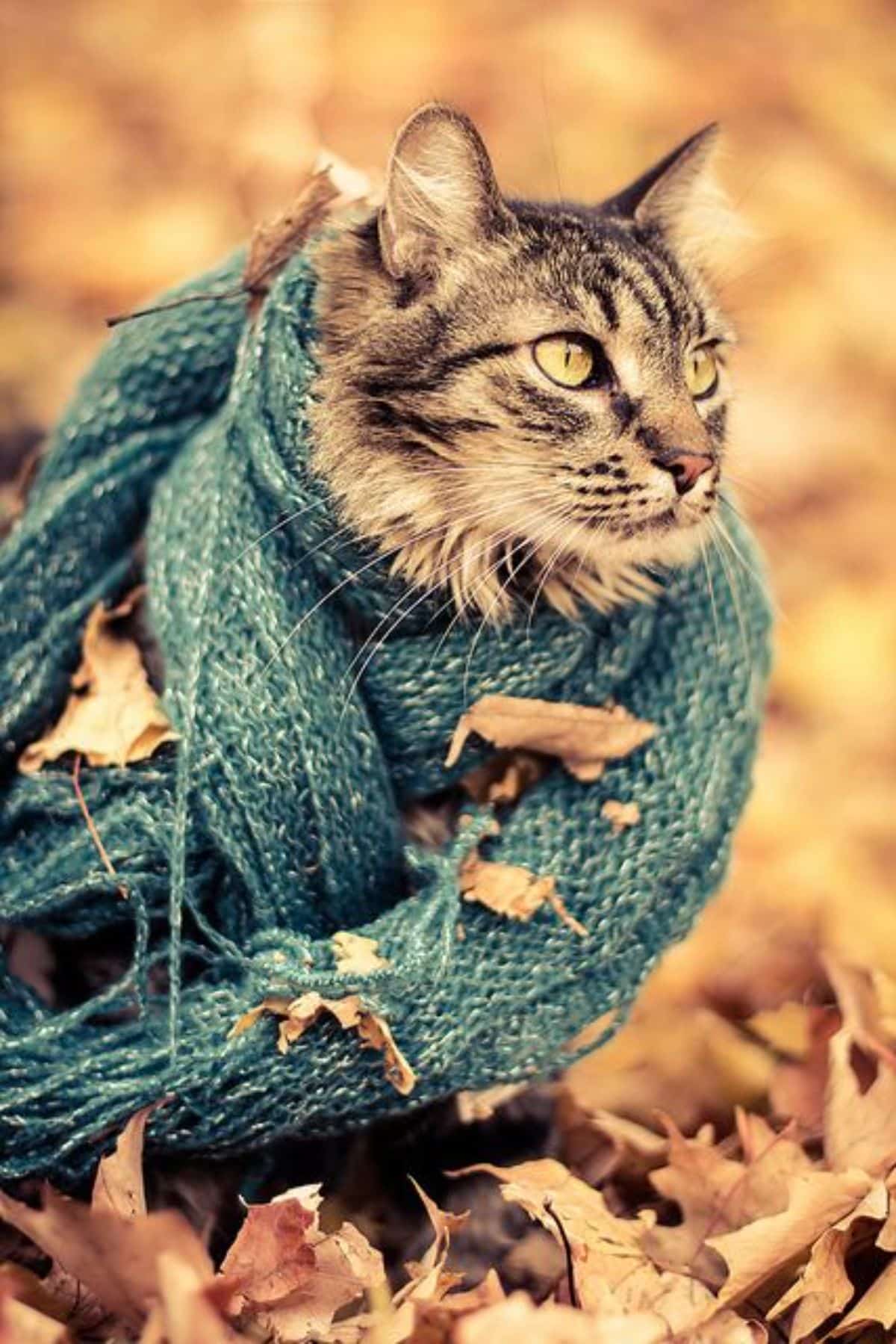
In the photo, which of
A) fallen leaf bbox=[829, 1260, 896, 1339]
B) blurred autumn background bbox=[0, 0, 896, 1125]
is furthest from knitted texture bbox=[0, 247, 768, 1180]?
blurred autumn background bbox=[0, 0, 896, 1125]

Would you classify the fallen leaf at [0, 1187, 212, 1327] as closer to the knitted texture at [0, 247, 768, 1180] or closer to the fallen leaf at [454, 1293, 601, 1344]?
the knitted texture at [0, 247, 768, 1180]

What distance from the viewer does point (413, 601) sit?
4.68 feet

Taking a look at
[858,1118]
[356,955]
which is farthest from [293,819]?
[858,1118]

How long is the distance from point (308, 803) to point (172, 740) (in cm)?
14

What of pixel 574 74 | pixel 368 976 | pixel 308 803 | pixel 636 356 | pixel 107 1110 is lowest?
pixel 107 1110

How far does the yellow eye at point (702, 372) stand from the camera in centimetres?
151

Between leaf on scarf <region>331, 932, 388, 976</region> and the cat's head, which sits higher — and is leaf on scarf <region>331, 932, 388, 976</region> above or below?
below

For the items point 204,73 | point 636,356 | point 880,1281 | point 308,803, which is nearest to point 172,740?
point 308,803

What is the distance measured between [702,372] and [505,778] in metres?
0.46

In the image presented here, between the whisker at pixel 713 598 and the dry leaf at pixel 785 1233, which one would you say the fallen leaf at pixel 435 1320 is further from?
the whisker at pixel 713 598

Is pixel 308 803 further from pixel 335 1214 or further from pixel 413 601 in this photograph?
pixel 335 1214

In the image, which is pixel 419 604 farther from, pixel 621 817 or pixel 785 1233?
pixel 785 1233

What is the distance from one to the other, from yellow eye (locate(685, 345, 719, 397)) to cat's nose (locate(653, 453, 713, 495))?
139mm

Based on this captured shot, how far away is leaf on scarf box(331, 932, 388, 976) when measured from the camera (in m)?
1.35
